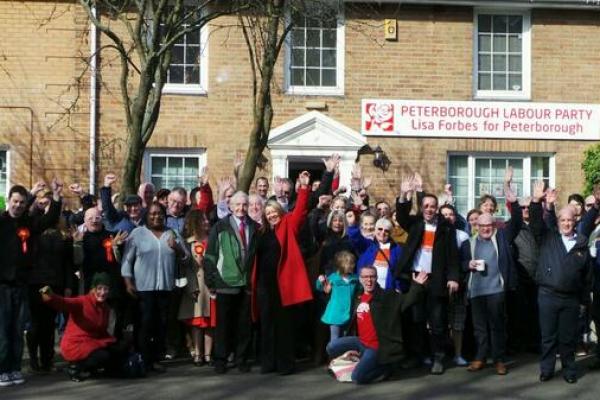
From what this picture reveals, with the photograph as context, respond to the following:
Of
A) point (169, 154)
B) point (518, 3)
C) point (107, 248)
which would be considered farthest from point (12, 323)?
point (518, 3)

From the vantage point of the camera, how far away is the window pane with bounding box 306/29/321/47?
17.3 meters

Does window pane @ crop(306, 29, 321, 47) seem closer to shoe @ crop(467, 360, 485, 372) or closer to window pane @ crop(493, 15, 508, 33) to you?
window pane @ crop(493, 15, 508, 33)

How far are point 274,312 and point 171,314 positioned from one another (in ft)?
4.51

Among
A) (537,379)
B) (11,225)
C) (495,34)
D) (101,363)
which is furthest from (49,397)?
(495,34)

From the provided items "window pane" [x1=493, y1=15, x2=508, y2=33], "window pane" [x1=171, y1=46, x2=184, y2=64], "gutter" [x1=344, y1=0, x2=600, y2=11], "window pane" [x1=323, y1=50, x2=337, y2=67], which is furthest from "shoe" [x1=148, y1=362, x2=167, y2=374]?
"window pane" [x1=493, y1=15, x2=508, y2=33]

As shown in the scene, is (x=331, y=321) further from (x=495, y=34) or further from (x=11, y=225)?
(x=495, y=34)

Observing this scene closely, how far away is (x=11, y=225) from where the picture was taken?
9242 millimetres

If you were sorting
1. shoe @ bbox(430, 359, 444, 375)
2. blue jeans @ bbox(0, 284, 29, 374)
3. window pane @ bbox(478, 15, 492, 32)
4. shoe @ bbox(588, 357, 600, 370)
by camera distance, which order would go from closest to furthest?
blue jeans @ bbox(0, 284, 29, 374) → shoe @ bbox(430, 359, 444, 375) → shoe @ bbox(588, 357, 600, 370) → window pane @ bbox(478, 15, 492, 32)

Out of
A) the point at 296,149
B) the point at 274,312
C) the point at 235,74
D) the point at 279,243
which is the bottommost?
the point at 274,312

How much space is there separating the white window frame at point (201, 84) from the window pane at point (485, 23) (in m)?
4.86

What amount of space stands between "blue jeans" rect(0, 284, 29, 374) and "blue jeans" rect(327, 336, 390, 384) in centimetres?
297

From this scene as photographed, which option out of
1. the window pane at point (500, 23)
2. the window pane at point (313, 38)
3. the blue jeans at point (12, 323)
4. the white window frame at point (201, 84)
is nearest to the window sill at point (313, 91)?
the window pane at point (313, 38)

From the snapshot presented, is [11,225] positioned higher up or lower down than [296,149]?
lower down

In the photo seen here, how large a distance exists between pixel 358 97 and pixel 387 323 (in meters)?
8.01
